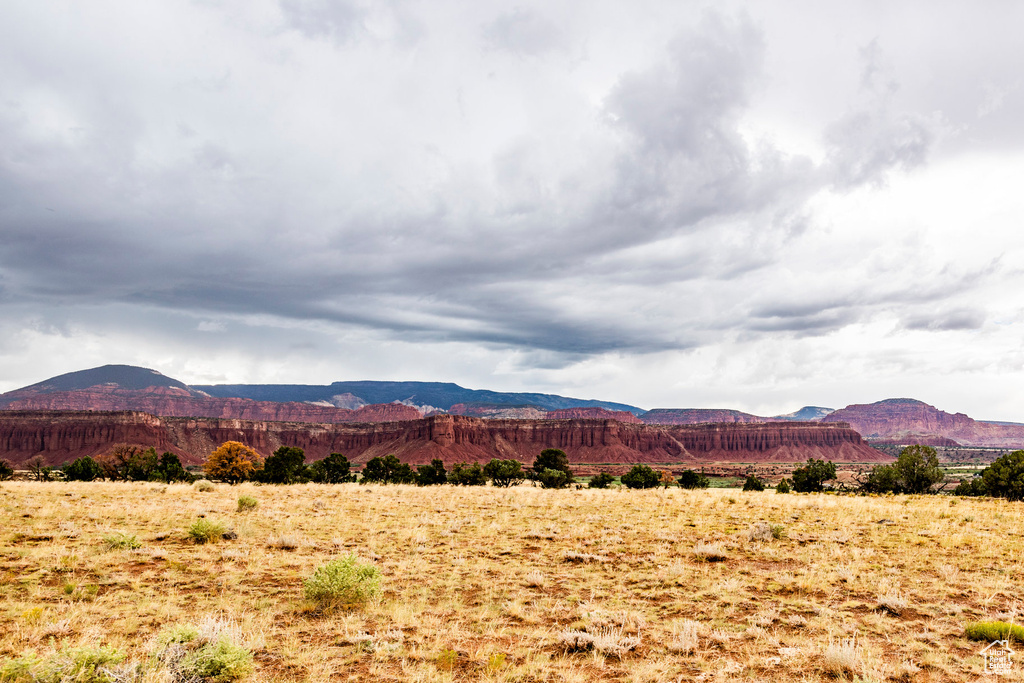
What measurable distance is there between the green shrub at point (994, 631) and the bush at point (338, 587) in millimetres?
11030

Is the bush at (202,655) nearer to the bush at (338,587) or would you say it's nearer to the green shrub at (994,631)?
the bush at (338,587)

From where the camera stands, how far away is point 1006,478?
31.2 meters

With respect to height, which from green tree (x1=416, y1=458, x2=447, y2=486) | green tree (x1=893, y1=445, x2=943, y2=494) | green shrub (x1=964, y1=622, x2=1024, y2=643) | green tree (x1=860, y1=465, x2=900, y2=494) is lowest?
green tree (x1=416, y1=458, x2=447, y2=486)

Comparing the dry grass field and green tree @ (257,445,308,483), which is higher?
the dry grass field

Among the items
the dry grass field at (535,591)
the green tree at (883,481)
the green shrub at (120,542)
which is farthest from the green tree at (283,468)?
the green tree at (883,481)

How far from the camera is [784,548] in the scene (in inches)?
619

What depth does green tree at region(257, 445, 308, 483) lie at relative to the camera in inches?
1927

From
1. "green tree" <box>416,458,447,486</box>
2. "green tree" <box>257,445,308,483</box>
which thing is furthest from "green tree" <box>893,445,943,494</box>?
"green tree" <box>257,445,308,483</box>

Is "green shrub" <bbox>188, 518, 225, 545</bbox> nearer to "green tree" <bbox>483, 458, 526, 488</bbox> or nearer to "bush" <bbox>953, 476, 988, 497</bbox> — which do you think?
"green tree" <bbox>483, 458, 526, 488</bbox>

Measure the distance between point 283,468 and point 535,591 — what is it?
45752 millimetres

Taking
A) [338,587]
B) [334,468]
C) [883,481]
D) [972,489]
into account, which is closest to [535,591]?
[338,587]

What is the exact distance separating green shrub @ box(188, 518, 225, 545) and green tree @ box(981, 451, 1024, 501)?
39094mm

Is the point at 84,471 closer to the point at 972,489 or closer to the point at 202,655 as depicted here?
the point at 202,655

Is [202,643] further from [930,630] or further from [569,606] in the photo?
[930,630]
